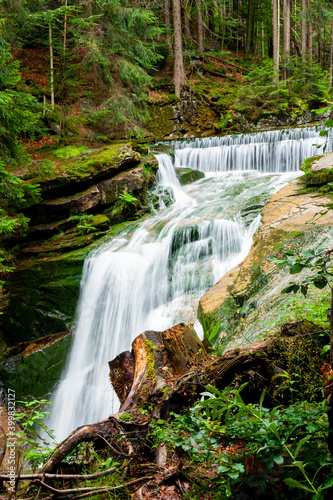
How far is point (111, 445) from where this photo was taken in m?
2.23

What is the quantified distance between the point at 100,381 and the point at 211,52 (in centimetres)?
2551

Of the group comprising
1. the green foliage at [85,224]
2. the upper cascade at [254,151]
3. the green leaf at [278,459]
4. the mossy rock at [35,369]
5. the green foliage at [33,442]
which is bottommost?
the mossy rock at [35,369]

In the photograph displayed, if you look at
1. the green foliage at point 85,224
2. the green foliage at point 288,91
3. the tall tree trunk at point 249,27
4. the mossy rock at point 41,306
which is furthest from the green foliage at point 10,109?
the tall tree trunk at point 249,27

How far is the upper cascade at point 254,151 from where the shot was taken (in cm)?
1198

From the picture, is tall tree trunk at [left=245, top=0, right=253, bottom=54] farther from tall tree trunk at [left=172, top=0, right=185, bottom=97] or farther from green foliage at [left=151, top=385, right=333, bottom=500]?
green foliage at [left=151, top=385, right=333, bottom=500]

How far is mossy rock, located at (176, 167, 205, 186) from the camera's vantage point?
12367 millimetres

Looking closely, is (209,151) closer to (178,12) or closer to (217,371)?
(178,12)

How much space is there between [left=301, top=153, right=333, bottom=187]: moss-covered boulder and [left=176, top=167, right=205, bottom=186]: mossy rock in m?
5.81

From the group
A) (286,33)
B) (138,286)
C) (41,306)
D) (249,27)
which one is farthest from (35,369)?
(249,27)

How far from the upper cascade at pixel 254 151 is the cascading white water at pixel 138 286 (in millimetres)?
3683

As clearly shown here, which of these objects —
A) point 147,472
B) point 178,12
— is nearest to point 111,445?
point 147,472

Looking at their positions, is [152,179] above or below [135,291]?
above

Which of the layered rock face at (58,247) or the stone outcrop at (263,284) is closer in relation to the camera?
the stone outcrop at (263,284)

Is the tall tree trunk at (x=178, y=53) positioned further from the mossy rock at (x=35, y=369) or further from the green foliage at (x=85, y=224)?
the mossy rock at (x=35, y=369)
